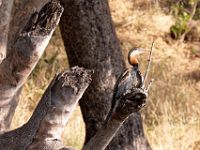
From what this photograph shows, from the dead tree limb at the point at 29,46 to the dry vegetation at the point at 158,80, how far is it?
11.2 ft

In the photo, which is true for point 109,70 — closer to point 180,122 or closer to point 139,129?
point 139,129

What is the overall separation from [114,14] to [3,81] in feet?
25.0

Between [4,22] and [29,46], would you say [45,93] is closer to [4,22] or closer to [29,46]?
[29,46]

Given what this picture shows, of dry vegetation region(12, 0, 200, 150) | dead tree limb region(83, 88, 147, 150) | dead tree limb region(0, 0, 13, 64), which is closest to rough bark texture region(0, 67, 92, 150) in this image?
dead tree limb region(83, 88, 147, 150)

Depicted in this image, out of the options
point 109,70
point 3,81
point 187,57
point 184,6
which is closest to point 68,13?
point 109,70

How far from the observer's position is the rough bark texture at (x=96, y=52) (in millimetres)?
4113

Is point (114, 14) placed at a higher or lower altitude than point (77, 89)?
lower

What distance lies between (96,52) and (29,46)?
226cm

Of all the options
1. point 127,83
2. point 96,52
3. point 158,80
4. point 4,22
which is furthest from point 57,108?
point 158,80

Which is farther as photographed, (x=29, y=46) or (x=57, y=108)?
(x=29, y=46)

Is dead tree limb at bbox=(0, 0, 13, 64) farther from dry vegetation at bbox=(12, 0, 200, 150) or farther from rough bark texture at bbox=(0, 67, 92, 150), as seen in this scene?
dry vegetation at bbox=(12, 0, 200, 150)

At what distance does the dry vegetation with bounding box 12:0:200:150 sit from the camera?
5895mm

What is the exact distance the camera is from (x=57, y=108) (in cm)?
183

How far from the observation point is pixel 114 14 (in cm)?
962
